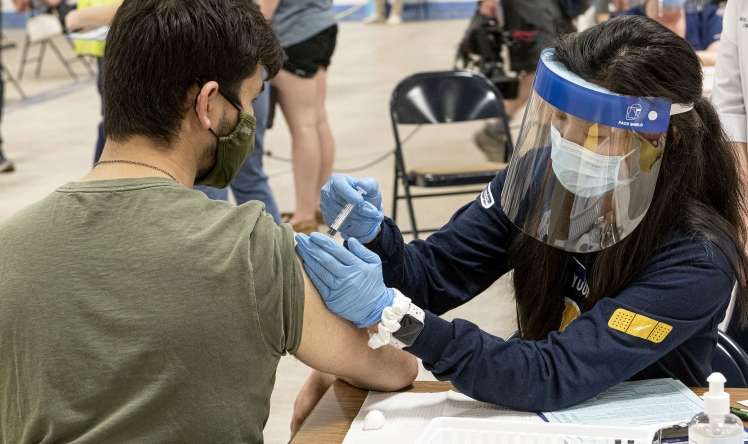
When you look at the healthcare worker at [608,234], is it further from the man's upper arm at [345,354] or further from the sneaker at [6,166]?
the sneaker at [6,166]

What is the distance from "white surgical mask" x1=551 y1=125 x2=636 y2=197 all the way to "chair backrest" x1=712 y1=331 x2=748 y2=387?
58 centimetres

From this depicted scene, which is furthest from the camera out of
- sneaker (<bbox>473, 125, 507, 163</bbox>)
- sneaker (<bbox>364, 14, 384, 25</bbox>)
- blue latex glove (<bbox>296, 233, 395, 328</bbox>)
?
sneaker (<bbox>364, 14, 384, 25</bbox>)

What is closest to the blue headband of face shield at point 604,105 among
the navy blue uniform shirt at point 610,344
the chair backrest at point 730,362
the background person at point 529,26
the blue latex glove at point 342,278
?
the navy blue uniform shirt at point 610,344

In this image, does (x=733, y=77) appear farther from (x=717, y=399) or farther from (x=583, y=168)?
(x=717, y=399)

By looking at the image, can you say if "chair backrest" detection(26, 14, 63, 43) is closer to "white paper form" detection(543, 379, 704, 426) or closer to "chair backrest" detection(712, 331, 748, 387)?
"chair backrest" detection(712, 331, 748, 387)

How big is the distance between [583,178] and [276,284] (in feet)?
1.71

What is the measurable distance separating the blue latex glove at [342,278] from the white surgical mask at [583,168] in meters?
0.33

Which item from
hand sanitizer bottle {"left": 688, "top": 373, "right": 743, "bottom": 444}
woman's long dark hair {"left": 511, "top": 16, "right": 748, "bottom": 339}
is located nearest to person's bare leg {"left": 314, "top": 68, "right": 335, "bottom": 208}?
woman's long dark hair {"left": 511, "top": 16, "right": 748, "bottom": 339}

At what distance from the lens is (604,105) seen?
4.94 feet

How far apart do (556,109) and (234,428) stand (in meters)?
0.67

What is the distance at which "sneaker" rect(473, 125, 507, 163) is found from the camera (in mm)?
6180

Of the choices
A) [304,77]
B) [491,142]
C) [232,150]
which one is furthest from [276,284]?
[491,142]

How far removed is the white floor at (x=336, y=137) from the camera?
3.96 m

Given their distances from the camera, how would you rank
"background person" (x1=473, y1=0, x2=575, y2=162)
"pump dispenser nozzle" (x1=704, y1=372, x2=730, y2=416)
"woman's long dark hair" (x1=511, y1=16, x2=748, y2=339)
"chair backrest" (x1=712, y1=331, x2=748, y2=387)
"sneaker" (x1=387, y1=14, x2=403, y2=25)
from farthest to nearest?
1. "sneaker" (x1=387, y1=14, x2=403, y2=25)
2. "background person" (x1=473, y1=0, x2=575, y2=162)
3. "chair backrest" (x1=712, y1=331, x2=748, y2=387)
4. "woman's long dark hair" (x1=511, y1=16, x2=748, y2=339)
5. "pump dispenser nozzle" (x1=704, y1=372, x2=730, y2=416)
